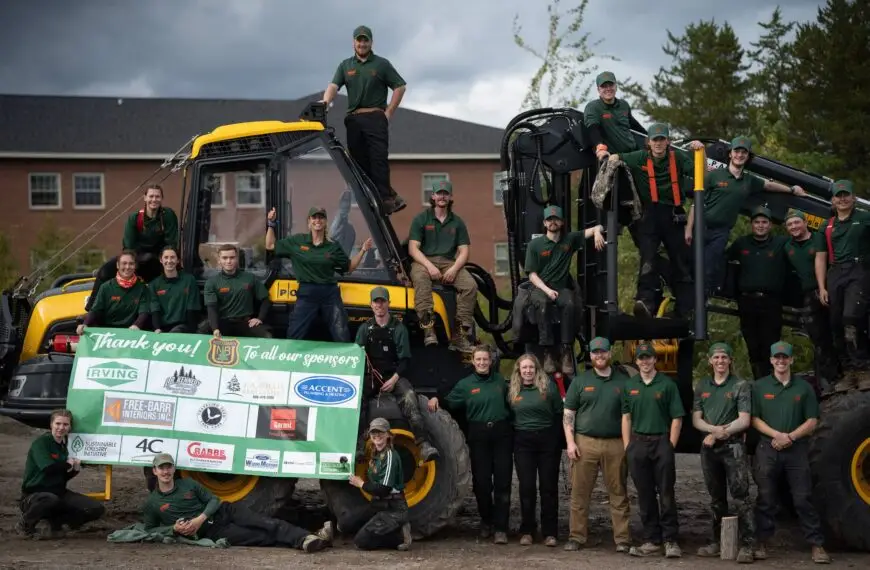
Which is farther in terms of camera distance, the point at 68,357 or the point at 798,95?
the point at 798,95

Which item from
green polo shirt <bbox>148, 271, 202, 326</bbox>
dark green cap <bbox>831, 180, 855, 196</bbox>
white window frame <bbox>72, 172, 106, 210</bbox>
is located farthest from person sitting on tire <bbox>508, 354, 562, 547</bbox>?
white window frame <bbox>72, 172, 106, 210</bbox>

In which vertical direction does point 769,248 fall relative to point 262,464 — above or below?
above

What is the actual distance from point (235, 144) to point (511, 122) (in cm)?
274

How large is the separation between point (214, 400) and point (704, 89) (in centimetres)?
3616

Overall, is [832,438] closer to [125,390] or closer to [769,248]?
[769,248]

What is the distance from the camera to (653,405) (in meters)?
11.1

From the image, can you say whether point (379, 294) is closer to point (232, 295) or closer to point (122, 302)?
point (232, 295)

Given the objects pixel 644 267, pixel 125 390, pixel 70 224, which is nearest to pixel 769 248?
pixel 644 267

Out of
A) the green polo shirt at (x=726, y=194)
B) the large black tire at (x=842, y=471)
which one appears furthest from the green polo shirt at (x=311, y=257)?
the large black tire at (x=842, y=471)

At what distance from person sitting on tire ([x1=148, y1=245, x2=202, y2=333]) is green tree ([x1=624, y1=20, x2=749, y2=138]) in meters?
33.5

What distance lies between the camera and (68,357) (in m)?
11.9

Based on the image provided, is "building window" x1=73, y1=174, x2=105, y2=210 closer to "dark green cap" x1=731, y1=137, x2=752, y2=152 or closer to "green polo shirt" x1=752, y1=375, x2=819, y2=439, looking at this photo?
"dark green cap" x1=731, y1=137, x2=752, y2=152

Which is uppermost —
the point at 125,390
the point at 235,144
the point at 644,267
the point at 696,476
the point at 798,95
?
the point at 798,95

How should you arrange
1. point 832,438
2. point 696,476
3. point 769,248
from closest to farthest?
point 832,438, point 769,248, point 696,476
